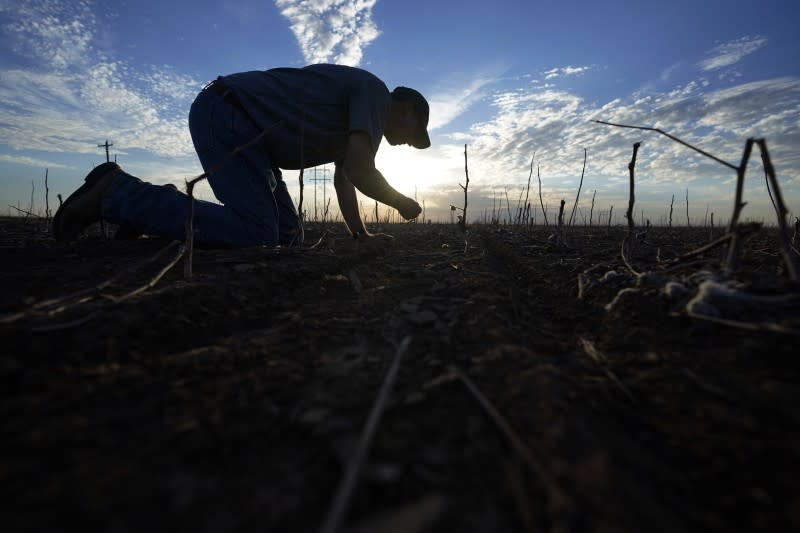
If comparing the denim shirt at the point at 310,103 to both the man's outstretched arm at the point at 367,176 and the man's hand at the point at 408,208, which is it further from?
the man's hand at the point at 408,208

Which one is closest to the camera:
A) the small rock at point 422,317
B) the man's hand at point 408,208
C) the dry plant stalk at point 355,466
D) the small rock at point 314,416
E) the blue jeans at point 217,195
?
the dry plant stalk at point 355,466

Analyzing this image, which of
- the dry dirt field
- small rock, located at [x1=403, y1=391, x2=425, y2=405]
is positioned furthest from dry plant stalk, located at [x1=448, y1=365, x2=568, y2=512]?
small rock, located at [x1=403, y1=391, x2=425, y2=405]

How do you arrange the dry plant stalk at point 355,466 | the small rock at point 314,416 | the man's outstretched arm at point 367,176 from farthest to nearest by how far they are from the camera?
the man's outstretched arm at point 367,176, the small rock at point 314,416, the dry plant stalk at point 355,466

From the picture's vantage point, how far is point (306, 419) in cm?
85

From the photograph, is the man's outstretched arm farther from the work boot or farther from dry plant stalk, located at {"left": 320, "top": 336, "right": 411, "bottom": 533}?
dry plant stalk, located at {"left": 320, "top": 336, "right": 411, "bottom": 533}

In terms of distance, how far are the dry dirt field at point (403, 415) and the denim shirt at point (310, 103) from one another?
2.04 metres

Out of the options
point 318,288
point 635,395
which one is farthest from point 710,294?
point 318,288

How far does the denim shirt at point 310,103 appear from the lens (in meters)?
3.12

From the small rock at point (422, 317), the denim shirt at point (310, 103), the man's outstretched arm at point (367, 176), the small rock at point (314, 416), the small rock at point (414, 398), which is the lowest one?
the small rock at point (314, 416)

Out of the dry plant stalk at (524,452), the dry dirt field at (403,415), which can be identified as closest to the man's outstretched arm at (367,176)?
the dry dirt field at (403,415)

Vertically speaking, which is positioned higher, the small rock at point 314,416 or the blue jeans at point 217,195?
the blue jeans at point 217,195

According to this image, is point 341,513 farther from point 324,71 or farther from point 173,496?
point 324,71

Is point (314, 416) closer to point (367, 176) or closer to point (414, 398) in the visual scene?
point (414, 398)

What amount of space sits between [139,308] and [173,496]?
974 mm
